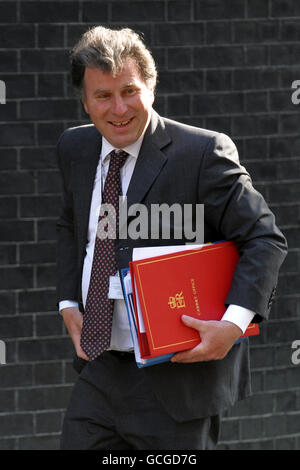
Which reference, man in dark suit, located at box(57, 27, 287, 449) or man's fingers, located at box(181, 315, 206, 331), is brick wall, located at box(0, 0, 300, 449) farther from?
man's fingers, located at box(181, 315, 206, 331)

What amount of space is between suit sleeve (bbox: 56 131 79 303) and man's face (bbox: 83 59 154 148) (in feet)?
1.40

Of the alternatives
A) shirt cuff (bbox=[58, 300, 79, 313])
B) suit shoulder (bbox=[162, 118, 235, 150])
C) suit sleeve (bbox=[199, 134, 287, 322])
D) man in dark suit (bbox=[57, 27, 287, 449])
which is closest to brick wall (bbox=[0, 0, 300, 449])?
shirt cuff (bbox=[58, 300, 79, 313])

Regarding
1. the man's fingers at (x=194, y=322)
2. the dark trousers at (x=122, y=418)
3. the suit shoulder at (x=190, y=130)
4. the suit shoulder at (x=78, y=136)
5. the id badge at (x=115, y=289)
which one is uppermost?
the suit shoulder at (x=190, y=130)

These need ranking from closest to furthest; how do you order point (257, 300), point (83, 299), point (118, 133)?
point (257, 300) < point (118, 133) < point (83, 299)

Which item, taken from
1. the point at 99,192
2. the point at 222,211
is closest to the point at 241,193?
the point at 222,211

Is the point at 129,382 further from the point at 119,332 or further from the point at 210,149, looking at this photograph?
the point at 210,149

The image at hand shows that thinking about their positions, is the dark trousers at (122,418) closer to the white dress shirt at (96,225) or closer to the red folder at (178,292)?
the white dress shirt at (96,225)

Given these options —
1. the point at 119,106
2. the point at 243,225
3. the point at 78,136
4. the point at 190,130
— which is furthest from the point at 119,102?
the point at 243,225

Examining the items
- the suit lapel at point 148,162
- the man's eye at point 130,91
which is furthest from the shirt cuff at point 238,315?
the man's eye at point 130,91

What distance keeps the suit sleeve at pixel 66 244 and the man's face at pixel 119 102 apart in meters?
0.43

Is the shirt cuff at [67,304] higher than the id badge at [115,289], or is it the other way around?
the id badge at [115,289]

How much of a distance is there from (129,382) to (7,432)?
7.22ft

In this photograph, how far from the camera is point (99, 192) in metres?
3.89

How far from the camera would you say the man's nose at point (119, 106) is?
3629 millimetres
